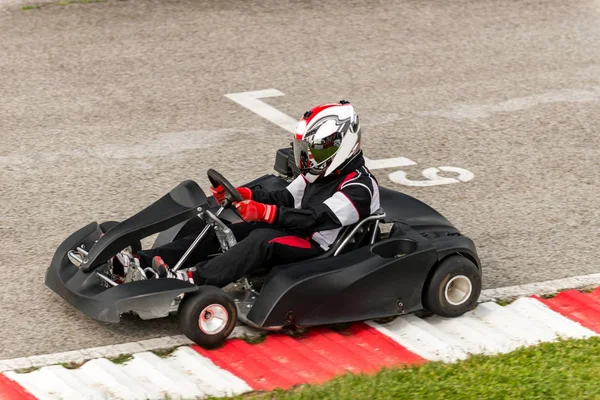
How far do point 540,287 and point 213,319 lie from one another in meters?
2.22

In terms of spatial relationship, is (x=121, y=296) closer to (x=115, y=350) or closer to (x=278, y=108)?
(x=115, y=350)

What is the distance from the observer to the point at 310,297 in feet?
19.6

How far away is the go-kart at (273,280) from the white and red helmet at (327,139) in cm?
40

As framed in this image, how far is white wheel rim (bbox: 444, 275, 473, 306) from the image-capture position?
6.33 meters

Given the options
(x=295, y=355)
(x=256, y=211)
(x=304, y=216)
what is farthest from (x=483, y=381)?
(x=256, y=211)

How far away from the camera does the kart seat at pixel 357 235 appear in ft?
20.9

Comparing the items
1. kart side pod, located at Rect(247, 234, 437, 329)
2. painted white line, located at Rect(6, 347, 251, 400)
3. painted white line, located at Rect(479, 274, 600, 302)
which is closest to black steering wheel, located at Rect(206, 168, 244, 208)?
kart side pod, located at Rect(247, 234, 437, 329)

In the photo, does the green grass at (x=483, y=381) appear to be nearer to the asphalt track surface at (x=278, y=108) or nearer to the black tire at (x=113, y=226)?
the asphalt track surface at (x=278, y=108)

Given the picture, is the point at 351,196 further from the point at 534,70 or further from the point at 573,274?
the point at 534,70

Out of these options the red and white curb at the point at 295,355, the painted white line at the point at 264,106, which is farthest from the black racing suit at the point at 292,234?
the painted white line at the point at 264,106

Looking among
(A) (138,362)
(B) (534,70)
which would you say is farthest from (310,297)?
(B) (534,70)

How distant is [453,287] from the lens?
20.9 ft

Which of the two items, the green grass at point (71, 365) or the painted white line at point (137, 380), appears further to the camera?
the green grass at point (71, 365)

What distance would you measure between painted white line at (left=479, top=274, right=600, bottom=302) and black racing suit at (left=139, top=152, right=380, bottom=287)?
3.15 ft
